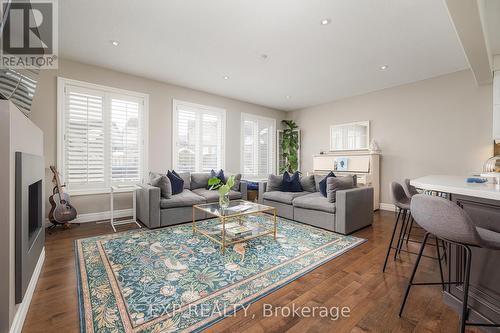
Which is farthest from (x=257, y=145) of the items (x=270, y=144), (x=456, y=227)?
(x=456, y=227)

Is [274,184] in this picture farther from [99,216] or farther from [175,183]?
[99,216]

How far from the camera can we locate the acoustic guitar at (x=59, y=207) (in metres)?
3.39

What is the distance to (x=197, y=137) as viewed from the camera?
5301mm

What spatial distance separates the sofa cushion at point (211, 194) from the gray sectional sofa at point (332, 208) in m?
0.71

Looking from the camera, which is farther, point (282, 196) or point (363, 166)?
point (363, 166)

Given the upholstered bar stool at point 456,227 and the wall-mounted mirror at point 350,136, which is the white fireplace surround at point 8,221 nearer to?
the upholstered bar stool at point 456,227

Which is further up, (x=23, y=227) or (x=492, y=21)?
(x=492, y=21)

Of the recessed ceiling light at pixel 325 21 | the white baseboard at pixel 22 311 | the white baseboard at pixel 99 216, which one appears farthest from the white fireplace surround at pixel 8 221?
the recessed ceiling light at pixel 325 21

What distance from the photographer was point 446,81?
4.24m

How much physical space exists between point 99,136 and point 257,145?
3949 mm

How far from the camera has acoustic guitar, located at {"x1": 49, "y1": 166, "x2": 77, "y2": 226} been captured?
3.39 m

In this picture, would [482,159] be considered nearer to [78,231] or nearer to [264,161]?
[264,161]

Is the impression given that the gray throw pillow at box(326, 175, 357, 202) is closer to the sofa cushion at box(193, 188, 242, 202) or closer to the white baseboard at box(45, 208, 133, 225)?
the sofa cushion at box(193, 188, 242, 202)

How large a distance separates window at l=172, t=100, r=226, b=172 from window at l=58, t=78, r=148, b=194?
71 centimetres
